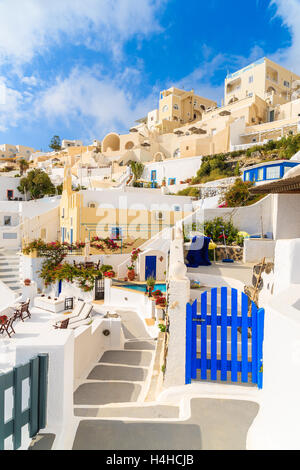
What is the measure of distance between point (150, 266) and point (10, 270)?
10.3 m

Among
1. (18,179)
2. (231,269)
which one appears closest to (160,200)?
(231,269)

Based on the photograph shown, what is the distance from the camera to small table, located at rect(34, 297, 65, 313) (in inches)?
465

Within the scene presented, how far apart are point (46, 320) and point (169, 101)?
55.9 meters

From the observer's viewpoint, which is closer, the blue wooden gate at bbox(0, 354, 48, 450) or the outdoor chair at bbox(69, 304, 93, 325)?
the blue wooden gate at bbox(0, 354, 48, 450)

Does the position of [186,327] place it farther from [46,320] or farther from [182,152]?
[182,152]

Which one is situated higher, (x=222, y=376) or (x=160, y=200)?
(x=160, y=200)

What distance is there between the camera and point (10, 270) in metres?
18.9

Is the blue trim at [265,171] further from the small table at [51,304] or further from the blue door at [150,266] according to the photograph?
the small table at [51,304]

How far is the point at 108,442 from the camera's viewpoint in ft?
8.71

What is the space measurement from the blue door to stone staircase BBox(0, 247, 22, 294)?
7.62 meters

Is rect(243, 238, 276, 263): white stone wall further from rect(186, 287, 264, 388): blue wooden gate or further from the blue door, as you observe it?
rect(186, 287, 264, 388): blue wooden gate

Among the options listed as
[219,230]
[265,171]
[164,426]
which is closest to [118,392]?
[164,426]

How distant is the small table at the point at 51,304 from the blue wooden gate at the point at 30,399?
982cm

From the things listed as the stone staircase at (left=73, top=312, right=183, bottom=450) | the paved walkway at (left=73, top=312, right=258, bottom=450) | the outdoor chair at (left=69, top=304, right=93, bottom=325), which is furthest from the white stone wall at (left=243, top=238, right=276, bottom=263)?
the paved walkway at (left=73, top=312, right=258, bottom=450)
